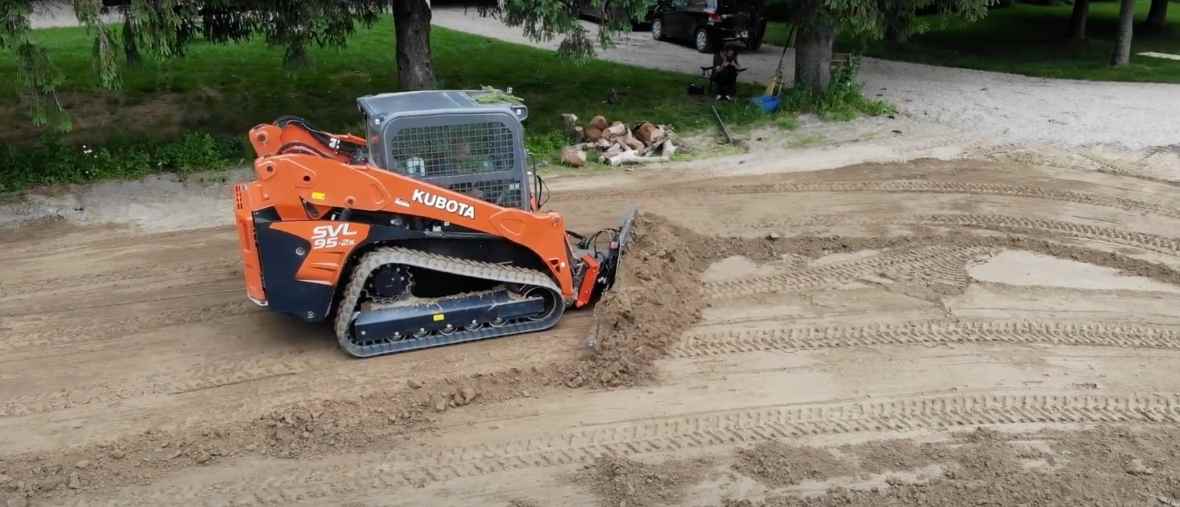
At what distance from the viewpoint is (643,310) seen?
27.0ft

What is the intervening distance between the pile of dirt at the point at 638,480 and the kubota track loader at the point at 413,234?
2126 mm

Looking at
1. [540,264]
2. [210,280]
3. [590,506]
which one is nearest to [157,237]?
[210,280]

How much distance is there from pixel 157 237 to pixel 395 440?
5787 millimetres

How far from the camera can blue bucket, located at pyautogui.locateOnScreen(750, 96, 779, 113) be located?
16250 mm

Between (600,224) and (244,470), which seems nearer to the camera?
(244,470)

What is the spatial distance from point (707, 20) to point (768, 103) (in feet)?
22.9

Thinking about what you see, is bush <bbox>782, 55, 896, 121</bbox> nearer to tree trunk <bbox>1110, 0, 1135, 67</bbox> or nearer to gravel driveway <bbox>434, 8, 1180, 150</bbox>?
gravel driveway <bbox>434, 8, 1180, 150</bbox>

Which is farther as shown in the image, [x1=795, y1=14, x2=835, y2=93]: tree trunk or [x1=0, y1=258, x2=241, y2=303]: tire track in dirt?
[x1=795, y1=14, x2=835, y2=93]: tree trunk

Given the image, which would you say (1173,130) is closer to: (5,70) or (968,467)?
(968,467)

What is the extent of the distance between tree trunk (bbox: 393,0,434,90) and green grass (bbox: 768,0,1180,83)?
8613 millimetres

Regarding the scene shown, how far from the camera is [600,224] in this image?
36.7 ft

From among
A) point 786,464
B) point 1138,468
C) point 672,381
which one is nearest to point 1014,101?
point 1138,468

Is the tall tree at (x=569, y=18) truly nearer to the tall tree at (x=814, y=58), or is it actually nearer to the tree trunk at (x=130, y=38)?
the tall tree at (x=814, y=58)

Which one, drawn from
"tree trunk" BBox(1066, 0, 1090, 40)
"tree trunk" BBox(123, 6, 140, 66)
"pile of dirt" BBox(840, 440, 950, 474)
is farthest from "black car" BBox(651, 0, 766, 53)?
"pile of dirt" BBox(840, 440, 950, 474)
